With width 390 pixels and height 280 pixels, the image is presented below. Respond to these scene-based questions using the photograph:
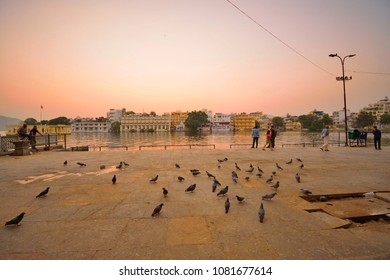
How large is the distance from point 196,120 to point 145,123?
3740 centimetres

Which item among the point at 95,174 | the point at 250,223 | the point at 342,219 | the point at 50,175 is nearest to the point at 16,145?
the point at 50,175

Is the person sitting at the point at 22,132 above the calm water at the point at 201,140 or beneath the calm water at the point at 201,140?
above

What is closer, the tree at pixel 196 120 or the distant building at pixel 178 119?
the tree at pixel 196 120

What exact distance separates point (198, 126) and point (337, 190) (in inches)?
5558

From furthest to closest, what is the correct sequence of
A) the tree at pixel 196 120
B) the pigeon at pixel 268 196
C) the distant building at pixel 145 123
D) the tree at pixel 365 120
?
the distant building at pixel 145 123 < the tree at pixel 196 120 < the tree at pixel 365 120 < the pigeon at pixel 268 196

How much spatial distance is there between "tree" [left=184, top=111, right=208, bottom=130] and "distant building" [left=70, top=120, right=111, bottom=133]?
5919 centimetres

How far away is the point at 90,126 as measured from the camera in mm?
157000

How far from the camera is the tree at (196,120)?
141m

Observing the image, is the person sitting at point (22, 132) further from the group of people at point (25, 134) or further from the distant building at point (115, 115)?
the distant building at point (115, 115)

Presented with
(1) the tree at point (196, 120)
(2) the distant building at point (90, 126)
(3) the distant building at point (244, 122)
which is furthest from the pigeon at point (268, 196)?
(2) the distant building at point (90, 126)

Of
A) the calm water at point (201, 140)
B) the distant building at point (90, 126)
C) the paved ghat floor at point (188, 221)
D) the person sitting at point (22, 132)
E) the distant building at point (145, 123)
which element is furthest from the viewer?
the distant building at point (90, 126)

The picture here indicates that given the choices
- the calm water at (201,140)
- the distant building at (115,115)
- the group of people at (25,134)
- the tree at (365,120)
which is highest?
the distant building at (115,115)

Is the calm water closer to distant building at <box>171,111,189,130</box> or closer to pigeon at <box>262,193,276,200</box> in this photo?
pigeon at <box>262,193,276,200</box>

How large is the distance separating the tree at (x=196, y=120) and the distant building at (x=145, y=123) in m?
17.1
